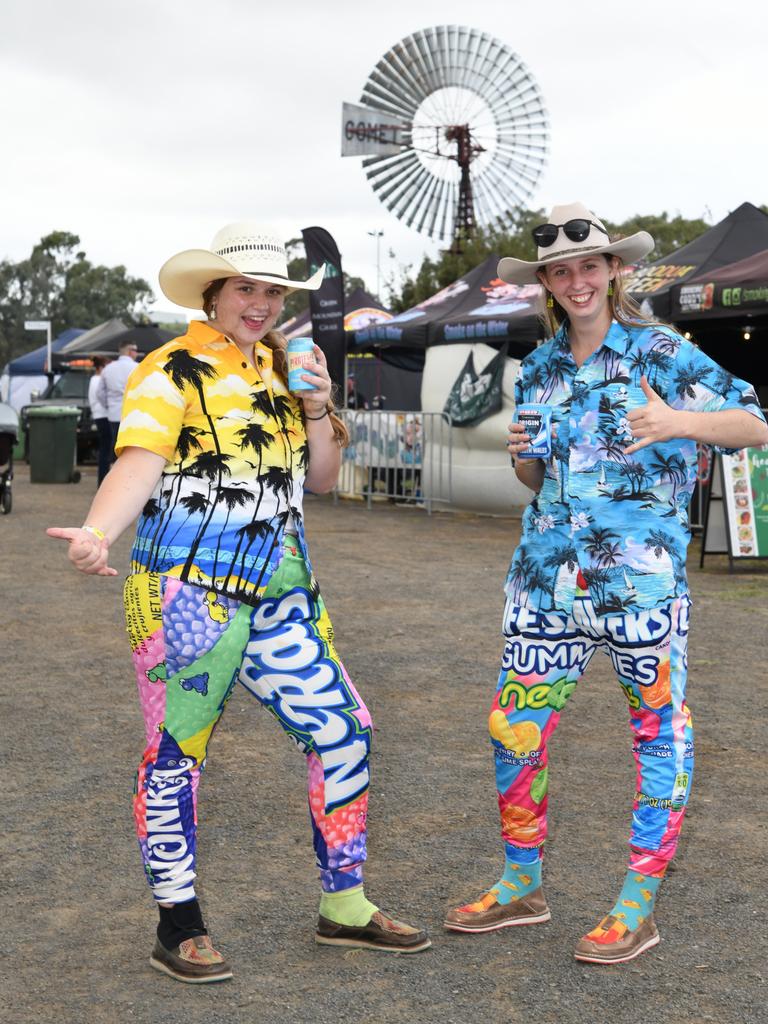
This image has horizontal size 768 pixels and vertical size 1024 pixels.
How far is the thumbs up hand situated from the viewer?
3258mm

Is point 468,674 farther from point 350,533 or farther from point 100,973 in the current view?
point 350,533

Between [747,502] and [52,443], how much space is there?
1435 cm

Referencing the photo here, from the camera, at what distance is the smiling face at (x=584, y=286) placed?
3.52 m

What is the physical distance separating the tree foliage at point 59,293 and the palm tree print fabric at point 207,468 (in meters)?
91.1

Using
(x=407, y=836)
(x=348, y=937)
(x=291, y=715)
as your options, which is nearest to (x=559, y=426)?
(x=291, y=715)

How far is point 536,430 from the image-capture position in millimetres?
3398

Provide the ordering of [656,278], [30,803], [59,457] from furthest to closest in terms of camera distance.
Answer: [59,457] < [656,278] < [30,803]

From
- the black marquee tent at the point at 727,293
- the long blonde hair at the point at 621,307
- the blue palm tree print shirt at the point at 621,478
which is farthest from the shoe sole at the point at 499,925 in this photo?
the black marquee tent at the point at 727,293

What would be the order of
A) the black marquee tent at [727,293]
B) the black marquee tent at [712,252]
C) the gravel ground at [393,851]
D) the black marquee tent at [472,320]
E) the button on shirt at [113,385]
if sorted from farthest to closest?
the button on shirt at [113,385], the black marquee tent at [472,320], the black marquee tent at [712,252], the black marquee tent at [727,293], the gravel ground at [393,851]

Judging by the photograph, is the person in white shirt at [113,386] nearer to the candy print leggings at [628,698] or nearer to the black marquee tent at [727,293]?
the black marquee tent at [727,293]

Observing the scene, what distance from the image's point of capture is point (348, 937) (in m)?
3.65

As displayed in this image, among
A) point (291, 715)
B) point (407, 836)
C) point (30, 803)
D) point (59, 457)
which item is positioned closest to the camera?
point (291, 715)

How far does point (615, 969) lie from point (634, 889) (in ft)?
0.71

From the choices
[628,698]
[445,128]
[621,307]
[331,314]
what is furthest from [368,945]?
[445,128]
